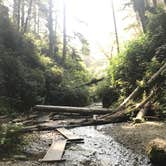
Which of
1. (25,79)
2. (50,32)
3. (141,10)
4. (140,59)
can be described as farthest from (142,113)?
(50,32)

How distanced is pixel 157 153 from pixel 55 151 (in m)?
2.79

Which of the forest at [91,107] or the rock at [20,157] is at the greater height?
the forest at [91,107]

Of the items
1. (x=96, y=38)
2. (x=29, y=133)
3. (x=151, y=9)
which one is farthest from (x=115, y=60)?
(x=96, y=38)

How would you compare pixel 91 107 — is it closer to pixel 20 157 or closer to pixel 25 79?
pixel 25 79

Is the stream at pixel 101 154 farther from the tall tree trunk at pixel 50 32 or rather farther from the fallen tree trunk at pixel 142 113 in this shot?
the tall tree trunk at pixel 50 32

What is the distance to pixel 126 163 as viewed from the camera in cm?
680

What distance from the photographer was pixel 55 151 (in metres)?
7.93

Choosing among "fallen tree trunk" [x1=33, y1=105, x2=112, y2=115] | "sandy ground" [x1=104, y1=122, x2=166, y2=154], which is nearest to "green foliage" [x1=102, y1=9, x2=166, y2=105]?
"fallen tree trunk" [x1=33, y1=105, x2=112, y2=115]

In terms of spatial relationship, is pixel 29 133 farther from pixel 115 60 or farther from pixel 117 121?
pixel 115 60

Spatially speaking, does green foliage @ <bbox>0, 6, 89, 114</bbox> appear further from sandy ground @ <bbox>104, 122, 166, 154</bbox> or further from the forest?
sandy ground @ <bbox>104, 122, 166, 154</bbox>

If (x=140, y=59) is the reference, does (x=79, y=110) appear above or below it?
below

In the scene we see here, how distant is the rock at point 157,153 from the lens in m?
6.29

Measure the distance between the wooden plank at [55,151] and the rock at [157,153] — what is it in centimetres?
214

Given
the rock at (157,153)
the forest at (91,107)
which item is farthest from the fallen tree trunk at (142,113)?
the rock at (157,153)
